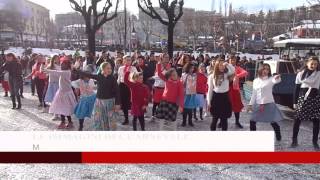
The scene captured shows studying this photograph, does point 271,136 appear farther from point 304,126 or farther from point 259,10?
point 304,126

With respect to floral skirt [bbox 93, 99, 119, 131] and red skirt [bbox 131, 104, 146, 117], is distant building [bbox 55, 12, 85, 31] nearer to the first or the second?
floral skirt [bbox 93, 99, 119, 131]

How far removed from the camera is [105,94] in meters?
3.72

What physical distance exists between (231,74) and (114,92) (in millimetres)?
1284

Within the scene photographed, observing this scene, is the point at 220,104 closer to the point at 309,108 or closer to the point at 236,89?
the point at 236,89

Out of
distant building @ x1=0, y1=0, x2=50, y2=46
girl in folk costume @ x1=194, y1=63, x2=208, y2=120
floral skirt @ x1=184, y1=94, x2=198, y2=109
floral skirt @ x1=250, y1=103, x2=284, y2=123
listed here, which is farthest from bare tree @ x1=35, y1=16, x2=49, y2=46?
girl in folk costume @ x1=194, y1=63, x2=208, y2=120

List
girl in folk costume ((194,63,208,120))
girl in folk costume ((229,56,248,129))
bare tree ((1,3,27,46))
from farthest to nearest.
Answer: girl in folk costume ((194,63,208,120)) → girl in folk costume ((229,56,248,129)) → bare tree ((1,3,27,46))

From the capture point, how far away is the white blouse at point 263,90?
373 centimetres

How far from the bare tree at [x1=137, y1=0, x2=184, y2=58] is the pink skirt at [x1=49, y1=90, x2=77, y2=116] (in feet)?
4.98

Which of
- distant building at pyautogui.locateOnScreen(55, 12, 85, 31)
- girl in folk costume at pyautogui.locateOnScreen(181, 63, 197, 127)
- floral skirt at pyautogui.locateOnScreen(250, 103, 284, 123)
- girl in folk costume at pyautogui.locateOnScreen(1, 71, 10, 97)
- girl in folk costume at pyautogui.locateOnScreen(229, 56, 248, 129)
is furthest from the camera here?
girl in folk costume at pyautogui.locateOnScreen(1, 71, 10, 97)

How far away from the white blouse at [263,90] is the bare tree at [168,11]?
107 centimetres

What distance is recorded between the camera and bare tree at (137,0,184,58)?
2.92 metres

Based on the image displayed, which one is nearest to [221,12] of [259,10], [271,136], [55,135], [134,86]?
[259,10]

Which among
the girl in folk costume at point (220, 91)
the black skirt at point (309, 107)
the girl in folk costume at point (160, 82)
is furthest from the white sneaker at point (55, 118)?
the black skirt at point (309, 107)

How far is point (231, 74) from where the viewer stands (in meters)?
3.98
